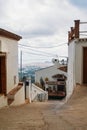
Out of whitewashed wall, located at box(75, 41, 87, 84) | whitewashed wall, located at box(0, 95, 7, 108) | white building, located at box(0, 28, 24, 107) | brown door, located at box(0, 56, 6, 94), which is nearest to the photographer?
whitewashed wall, located at box(0, 95, 7, 108)

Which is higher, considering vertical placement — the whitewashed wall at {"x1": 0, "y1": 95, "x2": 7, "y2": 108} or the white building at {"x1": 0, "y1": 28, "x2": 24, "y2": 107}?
the white building at {"x1": 0, "y1": 28, "x2": 24, "y2": 107}

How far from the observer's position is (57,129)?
7098mm

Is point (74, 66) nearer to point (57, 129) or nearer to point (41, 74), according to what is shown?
point (57, 129)

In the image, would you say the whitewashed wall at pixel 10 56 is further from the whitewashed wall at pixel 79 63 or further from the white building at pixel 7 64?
the whitewashed wall at pixel 79 63

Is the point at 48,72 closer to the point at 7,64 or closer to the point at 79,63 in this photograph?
the point at 79,63

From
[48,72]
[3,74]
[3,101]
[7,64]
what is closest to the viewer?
[3,101]

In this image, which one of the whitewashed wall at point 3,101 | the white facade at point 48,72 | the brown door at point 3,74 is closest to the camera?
the whitewashed wall at point 3,101

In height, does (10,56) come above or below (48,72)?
above

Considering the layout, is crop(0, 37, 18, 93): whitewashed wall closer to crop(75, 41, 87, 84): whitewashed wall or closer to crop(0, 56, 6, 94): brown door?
crop(0, 56, 6, 94): brown door

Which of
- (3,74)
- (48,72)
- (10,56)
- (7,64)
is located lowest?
(48,72)

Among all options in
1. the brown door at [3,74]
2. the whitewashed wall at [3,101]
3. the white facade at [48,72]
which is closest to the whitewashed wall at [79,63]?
the brown door at [3,74]

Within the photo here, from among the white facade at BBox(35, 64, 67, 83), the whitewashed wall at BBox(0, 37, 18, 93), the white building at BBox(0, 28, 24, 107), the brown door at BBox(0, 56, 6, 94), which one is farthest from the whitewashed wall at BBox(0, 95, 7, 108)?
the white facade at BBox(35, 64, 67, 83)

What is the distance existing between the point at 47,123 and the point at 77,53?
9497 millimetres

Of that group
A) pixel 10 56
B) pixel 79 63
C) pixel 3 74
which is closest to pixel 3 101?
pixel 3 74
